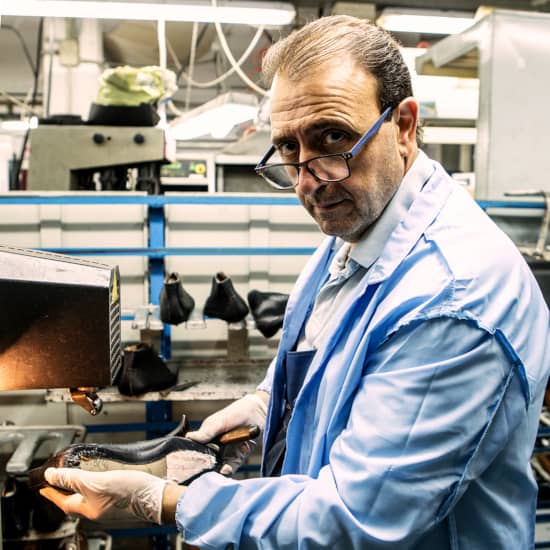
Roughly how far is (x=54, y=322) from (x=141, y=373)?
1002 mm

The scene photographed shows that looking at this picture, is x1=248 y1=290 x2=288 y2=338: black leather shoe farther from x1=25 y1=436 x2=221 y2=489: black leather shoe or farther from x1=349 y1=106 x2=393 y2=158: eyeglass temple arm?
x1=349 y1=106 x2=393 y2=158: eyeglass temple arm

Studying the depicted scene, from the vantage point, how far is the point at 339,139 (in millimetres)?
891

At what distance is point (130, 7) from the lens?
247 centimetres

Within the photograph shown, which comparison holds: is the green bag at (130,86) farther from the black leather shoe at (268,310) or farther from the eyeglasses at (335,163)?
the eyeglasses at (335,163)

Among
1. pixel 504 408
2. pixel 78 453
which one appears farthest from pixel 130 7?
pixel 504 408

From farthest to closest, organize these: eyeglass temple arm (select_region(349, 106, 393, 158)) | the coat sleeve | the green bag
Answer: the green bag < eyeglass temple arm (select_region(349, 106, 393, 158)) < the coat sleeve

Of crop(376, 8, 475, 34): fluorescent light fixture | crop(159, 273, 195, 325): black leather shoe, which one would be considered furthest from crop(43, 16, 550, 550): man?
crop(376, 8, 475, 34): fluorescent light fixture

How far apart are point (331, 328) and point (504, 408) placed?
31 centimetres

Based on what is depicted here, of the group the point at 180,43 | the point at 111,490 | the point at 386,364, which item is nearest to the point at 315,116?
the point at 386,364

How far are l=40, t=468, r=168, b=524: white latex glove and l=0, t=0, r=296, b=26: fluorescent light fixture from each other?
2.06 metres

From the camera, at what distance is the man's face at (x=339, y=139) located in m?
0.87

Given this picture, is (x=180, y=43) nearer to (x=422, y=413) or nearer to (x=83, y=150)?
(x=83, y=150)

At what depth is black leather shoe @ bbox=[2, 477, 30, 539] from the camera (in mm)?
1726

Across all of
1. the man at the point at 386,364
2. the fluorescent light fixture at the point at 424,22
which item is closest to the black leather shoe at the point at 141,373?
the man at the point at 386,364
